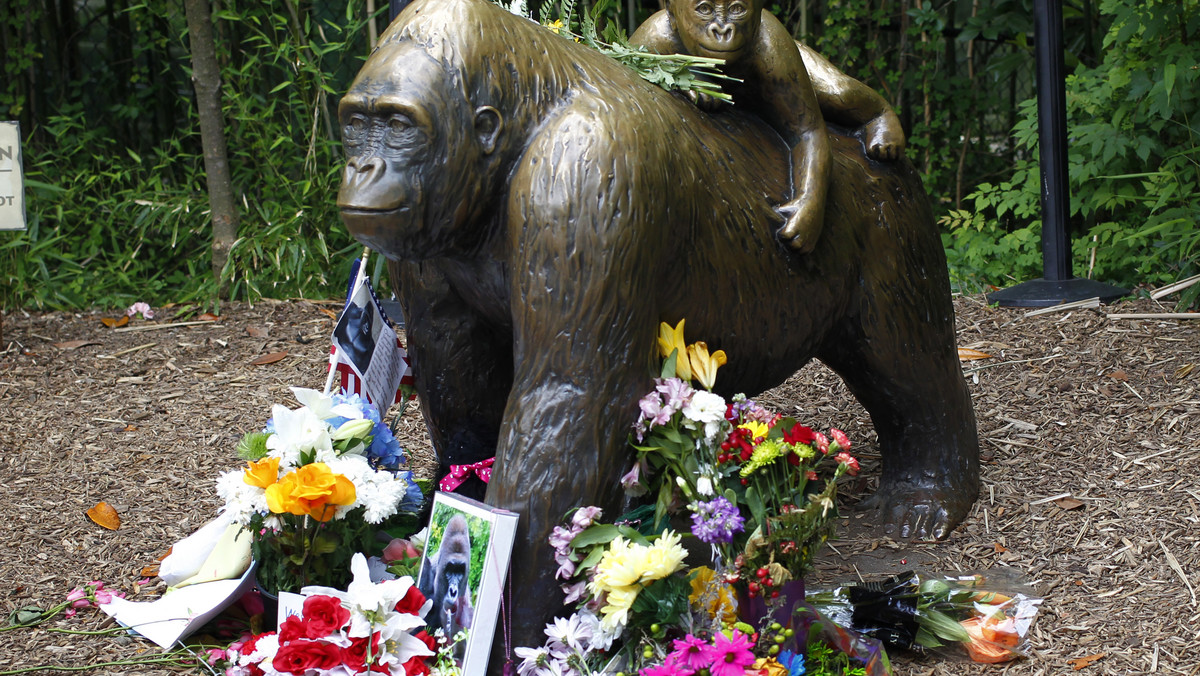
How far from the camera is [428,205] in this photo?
6.82 ft

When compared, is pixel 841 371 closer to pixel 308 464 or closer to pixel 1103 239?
pixel 308 464

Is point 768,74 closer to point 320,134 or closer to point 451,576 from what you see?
point 451,576

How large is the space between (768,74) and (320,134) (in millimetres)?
4063

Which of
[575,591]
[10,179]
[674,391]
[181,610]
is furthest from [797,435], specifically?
[10,179]

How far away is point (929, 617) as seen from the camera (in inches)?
92.7

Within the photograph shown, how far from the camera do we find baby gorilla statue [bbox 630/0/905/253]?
2.44m

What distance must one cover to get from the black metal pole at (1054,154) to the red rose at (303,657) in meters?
3.48

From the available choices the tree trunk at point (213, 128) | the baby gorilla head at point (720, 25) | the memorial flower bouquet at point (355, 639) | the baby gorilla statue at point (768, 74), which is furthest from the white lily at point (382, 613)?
the tree trunk at point (213, 128)

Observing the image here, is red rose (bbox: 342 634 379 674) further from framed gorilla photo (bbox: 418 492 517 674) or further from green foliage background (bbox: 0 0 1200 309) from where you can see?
green foliage background (bbox: 0 0 1200 309)

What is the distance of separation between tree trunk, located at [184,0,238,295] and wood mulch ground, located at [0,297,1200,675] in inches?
20.8

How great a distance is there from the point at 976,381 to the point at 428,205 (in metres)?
2.60

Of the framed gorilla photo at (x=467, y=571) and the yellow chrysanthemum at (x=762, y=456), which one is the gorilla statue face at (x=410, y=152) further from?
the yellow chrysanthemum at (x=762, y=456)

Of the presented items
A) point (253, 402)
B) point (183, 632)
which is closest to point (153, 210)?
point (253, 402)

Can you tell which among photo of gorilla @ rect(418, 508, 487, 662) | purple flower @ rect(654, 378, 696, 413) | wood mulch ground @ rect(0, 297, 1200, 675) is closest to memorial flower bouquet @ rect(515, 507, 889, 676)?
photo of gorilla @ rect(418, 508, 487, 662)
